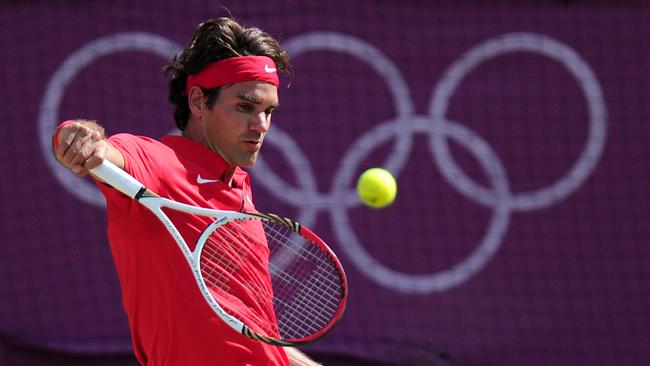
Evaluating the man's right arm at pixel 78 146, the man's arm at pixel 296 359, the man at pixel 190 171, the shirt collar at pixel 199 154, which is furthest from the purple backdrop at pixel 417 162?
the man's right arm at pixel 78 146

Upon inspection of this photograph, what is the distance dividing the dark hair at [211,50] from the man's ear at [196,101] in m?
0.02

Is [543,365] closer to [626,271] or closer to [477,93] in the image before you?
[626,271]

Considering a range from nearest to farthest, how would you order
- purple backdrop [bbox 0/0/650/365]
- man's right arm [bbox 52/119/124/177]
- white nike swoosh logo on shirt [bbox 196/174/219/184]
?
1. man's right arm [bbox 52/119/124/177]
2. white nike swoosh logo on shirt [bbox 196/174/219/184]
3. purple backdrop [bbox 0/0/650/365]

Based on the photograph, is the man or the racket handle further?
the man

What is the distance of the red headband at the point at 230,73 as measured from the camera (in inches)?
160

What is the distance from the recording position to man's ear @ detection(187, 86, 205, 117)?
409 centimetres

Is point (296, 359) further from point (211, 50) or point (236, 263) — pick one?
point (211, 50)

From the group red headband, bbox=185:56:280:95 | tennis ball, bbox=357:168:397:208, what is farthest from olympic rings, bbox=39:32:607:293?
red headband, bbox=185:56:280:95

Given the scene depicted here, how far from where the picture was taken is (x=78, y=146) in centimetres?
314

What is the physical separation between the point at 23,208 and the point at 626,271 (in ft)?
12.2

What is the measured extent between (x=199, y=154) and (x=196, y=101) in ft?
0.79

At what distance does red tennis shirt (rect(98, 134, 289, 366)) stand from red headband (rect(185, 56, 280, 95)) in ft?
1.11

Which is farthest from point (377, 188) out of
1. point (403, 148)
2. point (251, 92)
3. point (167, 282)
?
point (403, 148)

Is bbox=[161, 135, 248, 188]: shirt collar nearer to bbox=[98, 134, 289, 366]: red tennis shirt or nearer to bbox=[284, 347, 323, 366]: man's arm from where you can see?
bbox=[98, 134, 289, 366]: red tennis shirt
